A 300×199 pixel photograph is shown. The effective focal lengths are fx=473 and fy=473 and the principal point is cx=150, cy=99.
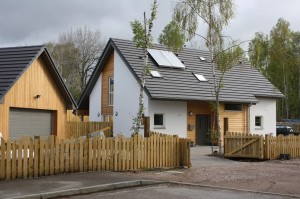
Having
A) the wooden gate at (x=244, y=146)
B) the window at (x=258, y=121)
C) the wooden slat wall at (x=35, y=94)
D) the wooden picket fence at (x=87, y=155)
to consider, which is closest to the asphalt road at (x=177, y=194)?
the wooden picket fence at (x=87, y=155)

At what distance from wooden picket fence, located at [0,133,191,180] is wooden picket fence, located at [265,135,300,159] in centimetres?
580

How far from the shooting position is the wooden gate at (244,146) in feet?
70.8

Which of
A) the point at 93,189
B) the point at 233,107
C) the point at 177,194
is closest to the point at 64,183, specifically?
the point at 93,189

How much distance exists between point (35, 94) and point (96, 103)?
936 centimetres

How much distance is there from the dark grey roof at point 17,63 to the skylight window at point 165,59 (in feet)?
24.1

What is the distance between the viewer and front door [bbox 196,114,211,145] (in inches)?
1288

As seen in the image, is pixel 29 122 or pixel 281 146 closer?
pixel 281 146

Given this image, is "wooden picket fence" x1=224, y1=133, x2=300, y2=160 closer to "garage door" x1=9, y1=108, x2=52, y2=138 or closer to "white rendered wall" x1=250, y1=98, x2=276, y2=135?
"garage door" x1=9, y1=108, x2=52, y2=138

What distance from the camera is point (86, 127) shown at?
32656 mm

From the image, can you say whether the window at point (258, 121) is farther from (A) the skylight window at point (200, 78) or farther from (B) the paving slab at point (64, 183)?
(B) the paving slab at point (64, 183)

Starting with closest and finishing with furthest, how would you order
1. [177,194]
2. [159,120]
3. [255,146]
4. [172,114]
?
[177,194], [255,146], [159,120], [172,114]

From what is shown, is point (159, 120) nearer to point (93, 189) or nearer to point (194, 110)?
point (194, 110)

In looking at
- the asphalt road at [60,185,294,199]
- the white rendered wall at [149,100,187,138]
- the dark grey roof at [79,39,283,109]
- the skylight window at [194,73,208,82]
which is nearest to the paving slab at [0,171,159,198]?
the asphalt road at [60,185,294,199]

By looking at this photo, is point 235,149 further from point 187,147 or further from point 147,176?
point 147,176
